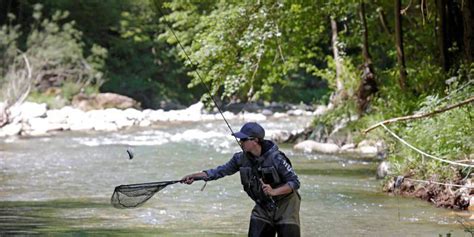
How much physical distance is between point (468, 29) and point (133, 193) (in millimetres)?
8741

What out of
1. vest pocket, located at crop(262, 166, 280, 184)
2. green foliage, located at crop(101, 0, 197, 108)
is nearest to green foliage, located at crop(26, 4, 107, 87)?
green foliage, located at crop(101, 0, 197, 108)

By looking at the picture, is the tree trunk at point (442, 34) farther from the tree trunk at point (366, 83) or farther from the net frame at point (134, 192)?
the net frame at point (134, 192)

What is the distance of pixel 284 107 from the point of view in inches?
1678

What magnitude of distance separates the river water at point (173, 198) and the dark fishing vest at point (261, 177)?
2420 mm

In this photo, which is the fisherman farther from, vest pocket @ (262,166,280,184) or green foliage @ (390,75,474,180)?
green foliage @ (390,75,474,180)

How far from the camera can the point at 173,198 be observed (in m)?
14.0

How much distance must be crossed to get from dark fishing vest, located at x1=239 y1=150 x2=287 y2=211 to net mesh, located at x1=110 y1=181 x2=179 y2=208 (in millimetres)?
862

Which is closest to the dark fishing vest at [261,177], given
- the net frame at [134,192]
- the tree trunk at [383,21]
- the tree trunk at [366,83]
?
the net frame at [134,192]

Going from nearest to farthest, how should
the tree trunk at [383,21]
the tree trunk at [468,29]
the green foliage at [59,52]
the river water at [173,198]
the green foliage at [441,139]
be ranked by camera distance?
the river water at [173,198]
the green foliage at [441,139]
the tree trunk at [468,29]
the tree trunk at [383,21]
the green foliage at [59,52]

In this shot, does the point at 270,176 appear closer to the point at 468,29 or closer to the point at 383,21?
the point at 468,29

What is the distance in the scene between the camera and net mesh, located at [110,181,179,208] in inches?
306

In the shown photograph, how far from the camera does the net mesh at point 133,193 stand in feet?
25.5

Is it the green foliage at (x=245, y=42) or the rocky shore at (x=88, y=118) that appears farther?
the rocky shore at (x=88, y=118)

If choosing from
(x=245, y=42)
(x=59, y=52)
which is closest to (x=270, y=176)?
(x=245, y=42)
